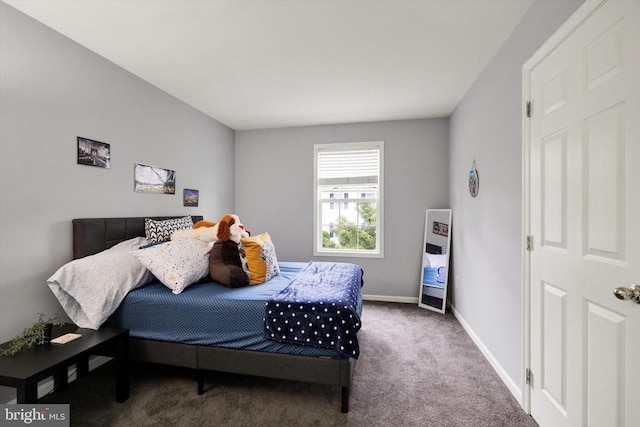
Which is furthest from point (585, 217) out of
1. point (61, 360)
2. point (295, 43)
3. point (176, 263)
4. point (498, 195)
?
point (61, 360)

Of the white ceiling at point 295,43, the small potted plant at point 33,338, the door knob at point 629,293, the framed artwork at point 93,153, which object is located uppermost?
the white ceiling at point 295,43

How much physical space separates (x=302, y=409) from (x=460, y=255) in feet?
8.35

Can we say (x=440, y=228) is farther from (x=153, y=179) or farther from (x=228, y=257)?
(x=153, y=179)

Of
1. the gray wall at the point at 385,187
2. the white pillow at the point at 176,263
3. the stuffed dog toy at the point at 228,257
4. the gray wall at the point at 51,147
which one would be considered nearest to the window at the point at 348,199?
the gray wall at the point at 385,187

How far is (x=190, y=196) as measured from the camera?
361 cm

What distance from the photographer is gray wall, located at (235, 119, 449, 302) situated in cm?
410

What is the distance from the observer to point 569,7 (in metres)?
1.46

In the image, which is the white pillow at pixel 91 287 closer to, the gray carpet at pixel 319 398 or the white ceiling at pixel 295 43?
the gray carpet at pixel 319 398

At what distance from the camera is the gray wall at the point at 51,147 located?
1871 millimetres

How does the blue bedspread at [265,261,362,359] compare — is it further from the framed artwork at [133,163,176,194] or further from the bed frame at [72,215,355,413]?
the framed artwork at [133,163,176,194]

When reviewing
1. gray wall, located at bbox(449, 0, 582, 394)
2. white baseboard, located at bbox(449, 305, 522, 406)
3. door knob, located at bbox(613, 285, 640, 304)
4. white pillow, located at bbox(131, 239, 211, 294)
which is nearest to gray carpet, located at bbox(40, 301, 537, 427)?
white baseboard, located at bbox(449, 305, 522, 406)

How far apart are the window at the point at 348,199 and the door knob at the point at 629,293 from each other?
3.10 metres

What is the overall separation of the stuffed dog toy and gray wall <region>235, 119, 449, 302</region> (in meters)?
1.76

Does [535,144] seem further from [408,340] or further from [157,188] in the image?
[157,188]
